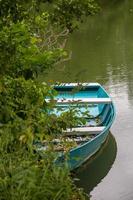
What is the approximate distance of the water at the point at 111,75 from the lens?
20.6 ft

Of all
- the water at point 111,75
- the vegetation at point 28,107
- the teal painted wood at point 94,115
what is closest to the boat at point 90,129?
the teal painted wood at point 94,115

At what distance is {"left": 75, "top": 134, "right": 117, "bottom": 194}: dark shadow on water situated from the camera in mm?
6368

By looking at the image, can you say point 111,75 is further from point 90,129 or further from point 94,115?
point 90,129

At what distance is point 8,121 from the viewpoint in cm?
321

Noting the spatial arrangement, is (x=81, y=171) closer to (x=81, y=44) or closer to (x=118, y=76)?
(x=118, y=76)

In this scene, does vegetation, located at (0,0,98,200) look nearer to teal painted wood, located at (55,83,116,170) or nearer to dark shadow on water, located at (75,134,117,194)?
teal painted wood, located at (55,83,116,170)

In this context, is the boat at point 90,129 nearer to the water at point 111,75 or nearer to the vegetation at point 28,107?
the water at point 111,75

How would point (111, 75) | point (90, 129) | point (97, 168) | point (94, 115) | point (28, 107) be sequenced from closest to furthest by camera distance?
point (28, 107) → point (90, 129) → point (97, 168) → point (94, 115) → point (111, 75)

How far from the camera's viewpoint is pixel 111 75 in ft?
37.2

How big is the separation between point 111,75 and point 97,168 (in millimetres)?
4876

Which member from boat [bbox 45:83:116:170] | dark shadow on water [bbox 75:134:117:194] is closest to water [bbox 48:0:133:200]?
dark shadow on water [bbox 75:134:117:194]

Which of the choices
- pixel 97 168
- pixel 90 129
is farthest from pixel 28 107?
pixel 97 168

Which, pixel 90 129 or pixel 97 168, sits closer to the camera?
pixel 90 129

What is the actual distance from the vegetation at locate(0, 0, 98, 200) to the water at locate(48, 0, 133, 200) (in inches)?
15.5
